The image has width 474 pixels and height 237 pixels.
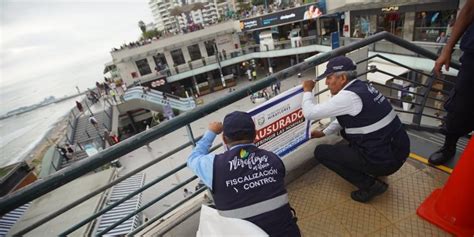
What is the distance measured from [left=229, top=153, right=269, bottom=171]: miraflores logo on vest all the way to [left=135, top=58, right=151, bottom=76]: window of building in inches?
1022

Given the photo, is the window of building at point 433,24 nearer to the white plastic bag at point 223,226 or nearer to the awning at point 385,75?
the awning at point 385,75

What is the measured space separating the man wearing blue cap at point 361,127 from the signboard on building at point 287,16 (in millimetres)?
19867

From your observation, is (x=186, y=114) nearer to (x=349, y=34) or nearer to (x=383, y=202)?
(x=383, y=202)

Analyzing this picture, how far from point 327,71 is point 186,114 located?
1.19 m

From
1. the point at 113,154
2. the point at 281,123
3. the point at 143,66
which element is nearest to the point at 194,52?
the point at 143,66

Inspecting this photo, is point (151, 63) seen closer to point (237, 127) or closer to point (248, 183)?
point (237, 127)

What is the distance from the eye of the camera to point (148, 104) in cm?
1980

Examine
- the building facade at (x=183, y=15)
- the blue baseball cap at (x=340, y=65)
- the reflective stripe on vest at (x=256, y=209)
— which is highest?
the building facade at (x=183, y=15)

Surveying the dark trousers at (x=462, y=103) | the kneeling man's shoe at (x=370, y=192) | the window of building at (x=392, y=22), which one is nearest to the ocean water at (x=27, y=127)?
the window of building at (x=392, y=22)

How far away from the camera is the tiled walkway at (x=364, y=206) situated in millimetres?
1774

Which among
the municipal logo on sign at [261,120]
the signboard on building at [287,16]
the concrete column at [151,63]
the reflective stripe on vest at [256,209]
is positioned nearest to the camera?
the reflective stripe on vest at [256,209]

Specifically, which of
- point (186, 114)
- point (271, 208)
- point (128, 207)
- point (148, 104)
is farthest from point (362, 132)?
point (148, 104)

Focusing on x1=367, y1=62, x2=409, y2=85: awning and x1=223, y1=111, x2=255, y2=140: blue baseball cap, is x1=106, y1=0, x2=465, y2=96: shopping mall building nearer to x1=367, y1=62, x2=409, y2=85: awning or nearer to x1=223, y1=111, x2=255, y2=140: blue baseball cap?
x1=367, y1=62, x2=409, y2=85: awning

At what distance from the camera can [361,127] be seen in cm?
180
